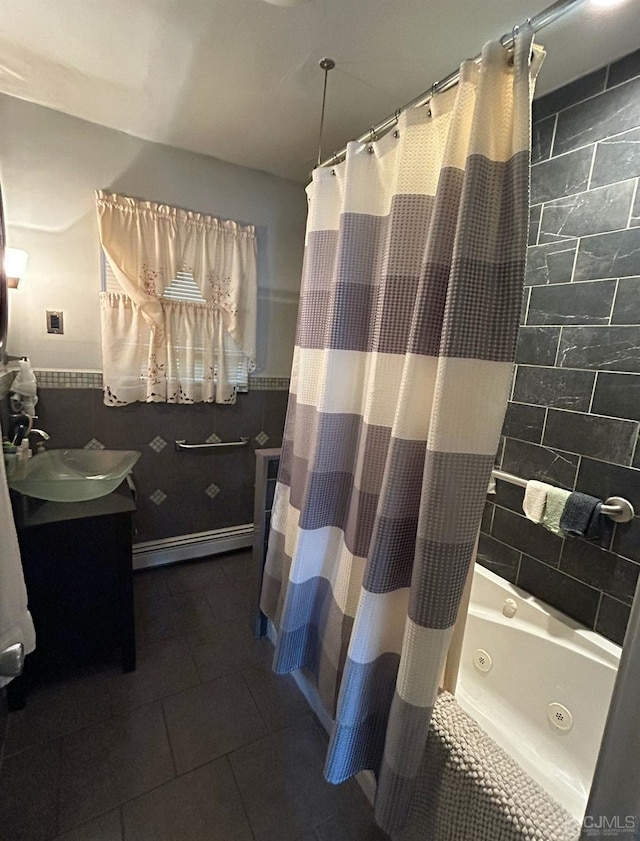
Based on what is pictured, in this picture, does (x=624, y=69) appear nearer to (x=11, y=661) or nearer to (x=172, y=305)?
(x=172, y=305)

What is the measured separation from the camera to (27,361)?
5.71 feet

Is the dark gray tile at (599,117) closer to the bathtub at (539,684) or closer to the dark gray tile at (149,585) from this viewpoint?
the bathtub at (539,684)

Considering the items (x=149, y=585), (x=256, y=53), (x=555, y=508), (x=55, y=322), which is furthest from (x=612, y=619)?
(x=55, y=322)

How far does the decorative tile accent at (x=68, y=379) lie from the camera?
1.84 meters

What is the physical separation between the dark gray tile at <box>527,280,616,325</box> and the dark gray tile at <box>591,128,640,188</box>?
37cm

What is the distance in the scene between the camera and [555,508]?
1440mm

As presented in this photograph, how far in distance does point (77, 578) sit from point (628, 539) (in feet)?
6.95

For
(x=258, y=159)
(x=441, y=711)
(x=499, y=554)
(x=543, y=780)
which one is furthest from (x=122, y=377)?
(x=543, y=780)

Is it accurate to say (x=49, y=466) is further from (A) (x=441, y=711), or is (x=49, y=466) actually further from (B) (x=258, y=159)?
(B) (x=258, y=159)

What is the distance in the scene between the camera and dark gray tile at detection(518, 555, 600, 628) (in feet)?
4.61

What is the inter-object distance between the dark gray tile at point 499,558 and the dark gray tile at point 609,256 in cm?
122

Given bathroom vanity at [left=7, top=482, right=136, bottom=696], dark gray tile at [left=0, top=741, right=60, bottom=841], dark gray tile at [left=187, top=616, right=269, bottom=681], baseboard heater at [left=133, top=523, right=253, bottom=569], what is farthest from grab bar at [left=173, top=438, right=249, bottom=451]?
dark gray tile at [left=0, top=741, right=60, bottom=841]

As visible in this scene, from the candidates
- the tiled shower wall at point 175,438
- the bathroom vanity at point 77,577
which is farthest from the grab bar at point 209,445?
the bathroom vanity at point 77,577

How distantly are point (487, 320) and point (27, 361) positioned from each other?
2062 millimetres
